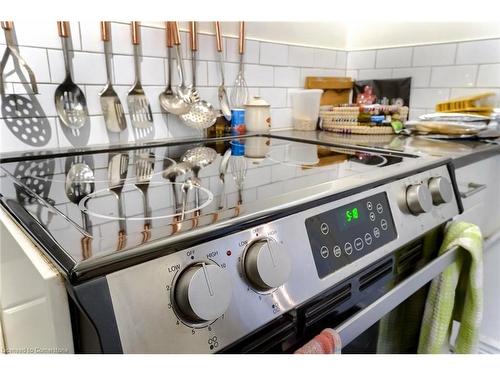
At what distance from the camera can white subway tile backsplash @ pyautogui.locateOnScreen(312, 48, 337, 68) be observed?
4.71ft

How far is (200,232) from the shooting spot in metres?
0.38

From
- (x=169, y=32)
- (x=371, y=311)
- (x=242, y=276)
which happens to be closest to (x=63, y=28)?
(x=169, y=32)

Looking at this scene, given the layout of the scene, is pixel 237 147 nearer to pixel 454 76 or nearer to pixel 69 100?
pixel 69 100

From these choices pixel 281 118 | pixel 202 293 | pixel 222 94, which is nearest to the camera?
pixel 202 293

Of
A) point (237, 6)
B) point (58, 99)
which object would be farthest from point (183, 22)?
point (58, 99)

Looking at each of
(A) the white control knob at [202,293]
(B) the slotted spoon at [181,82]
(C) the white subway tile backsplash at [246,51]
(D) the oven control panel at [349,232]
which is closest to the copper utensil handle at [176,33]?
(B) the slotted spoon at [181,82]

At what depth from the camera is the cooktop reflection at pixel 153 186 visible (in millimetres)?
392

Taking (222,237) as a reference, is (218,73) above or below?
above

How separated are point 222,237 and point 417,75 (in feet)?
4.23

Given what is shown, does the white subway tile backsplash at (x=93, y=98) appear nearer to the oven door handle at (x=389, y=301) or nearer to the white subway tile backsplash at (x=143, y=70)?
the white subway tile backsplash at (x=143, y=70)

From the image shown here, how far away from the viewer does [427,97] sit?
138 centimetres

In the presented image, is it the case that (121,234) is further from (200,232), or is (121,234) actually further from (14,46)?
(14,46)

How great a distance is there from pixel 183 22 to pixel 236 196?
0.71 meters

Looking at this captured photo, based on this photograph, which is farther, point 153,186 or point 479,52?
point 479,52
